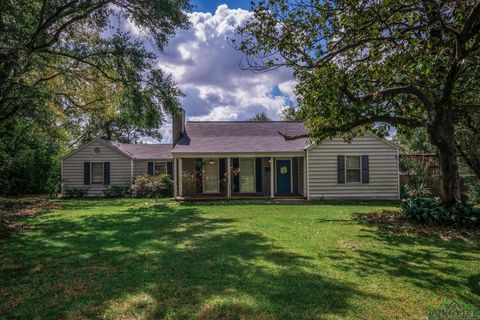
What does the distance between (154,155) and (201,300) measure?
18.2 metres

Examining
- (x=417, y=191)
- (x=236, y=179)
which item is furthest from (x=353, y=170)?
(x=236, y=179)

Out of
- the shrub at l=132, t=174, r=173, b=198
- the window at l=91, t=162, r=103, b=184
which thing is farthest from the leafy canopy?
A: the window at l=91, t=162, r=103, b=184

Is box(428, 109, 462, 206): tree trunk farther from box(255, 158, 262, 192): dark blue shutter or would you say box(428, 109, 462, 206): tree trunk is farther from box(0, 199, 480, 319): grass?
box(255, 158, 262, 192): dark blue shutter

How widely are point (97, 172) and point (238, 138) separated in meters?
9.47

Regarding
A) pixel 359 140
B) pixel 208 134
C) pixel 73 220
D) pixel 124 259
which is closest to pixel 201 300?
pixel 124 259

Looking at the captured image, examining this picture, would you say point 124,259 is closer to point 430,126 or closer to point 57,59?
point 430,126

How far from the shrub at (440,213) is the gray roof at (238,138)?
7.13 metres

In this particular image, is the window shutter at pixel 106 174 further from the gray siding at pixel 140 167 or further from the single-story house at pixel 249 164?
the gray siding at pixel 140 167

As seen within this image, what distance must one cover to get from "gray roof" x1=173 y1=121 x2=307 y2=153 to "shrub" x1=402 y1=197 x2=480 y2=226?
281 inches

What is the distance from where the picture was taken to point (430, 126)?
8266 mm

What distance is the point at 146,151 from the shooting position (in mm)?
21875

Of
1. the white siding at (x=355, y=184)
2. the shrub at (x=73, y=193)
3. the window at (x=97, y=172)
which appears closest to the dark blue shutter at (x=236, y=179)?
the white siding at (x=355, y=184)
